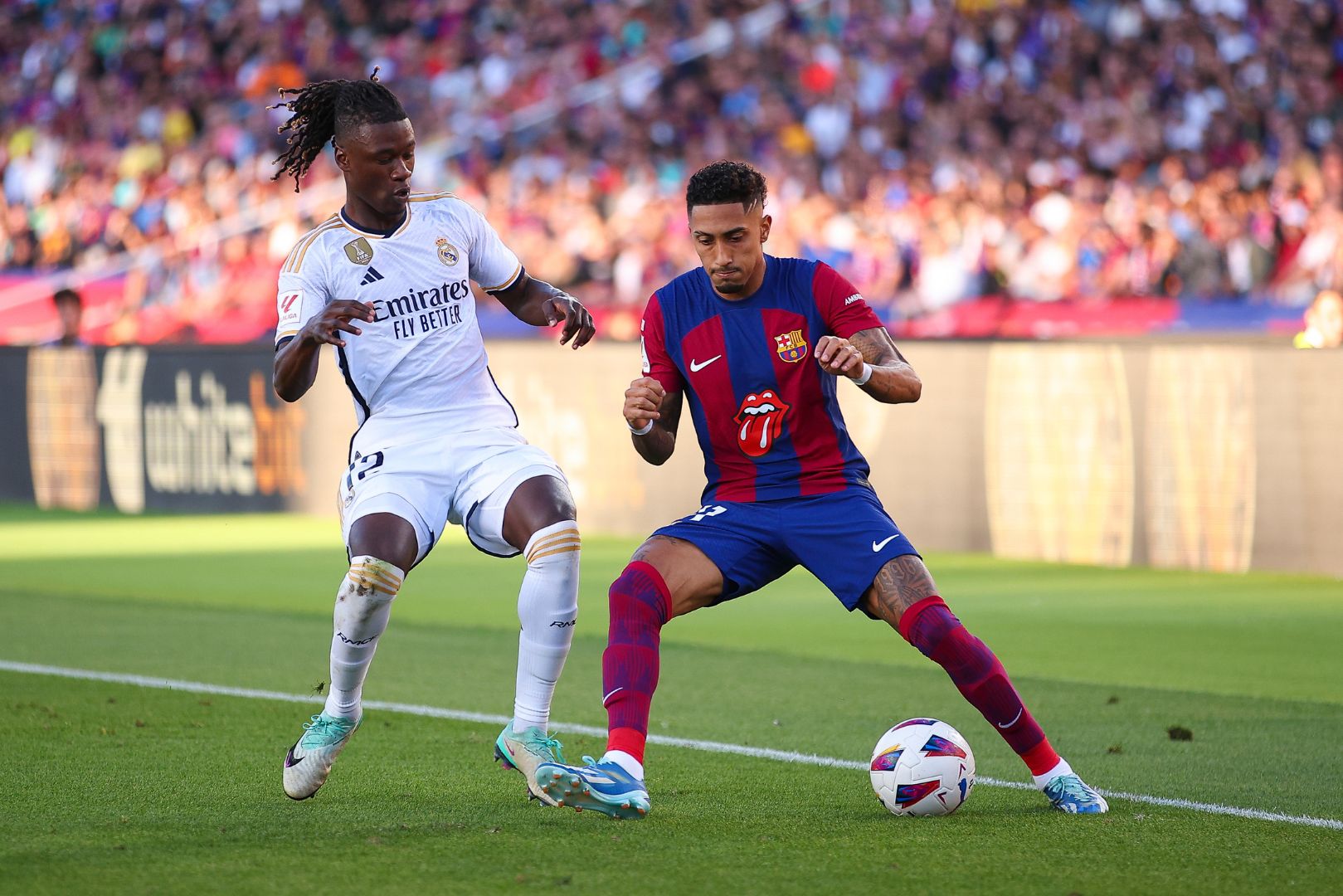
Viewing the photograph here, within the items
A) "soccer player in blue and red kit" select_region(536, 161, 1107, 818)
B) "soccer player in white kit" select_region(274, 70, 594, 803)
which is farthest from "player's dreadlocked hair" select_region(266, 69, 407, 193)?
"soccer player in blue and red kit" select_region(536, 161, 1107, 818)

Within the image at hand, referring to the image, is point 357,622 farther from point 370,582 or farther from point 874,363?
point 874,363

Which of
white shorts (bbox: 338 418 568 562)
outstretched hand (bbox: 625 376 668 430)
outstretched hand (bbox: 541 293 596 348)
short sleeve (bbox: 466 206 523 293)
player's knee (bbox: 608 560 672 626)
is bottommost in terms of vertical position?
player's knee (bbox: 608 560 672 626)

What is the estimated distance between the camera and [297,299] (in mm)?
5961

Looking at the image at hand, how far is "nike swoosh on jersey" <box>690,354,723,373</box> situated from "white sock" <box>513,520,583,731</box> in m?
0.60

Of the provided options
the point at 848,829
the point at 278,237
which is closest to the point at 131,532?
the point at 278,237

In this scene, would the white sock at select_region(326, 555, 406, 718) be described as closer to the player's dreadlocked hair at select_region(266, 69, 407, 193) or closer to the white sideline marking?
the player's dreadlocked hair at select_region(266, 69, 407, 193)

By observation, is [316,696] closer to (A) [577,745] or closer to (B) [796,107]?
(A) [577,745]

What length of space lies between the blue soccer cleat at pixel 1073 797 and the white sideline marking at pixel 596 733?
0.29 m

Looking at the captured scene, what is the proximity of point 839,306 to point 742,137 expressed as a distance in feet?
59.1

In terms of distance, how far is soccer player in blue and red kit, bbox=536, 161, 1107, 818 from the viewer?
18.9 feet

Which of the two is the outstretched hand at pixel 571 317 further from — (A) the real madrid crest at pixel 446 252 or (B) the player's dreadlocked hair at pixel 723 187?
(B) the player's dreadlocked hair at pixel 723 187

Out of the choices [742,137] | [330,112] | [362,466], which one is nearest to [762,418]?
[362,466]

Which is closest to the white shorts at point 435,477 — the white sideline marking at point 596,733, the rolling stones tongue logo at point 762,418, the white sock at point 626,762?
the rolling stones tongue logo at point 762,418

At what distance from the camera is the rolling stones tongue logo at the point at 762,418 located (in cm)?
606
